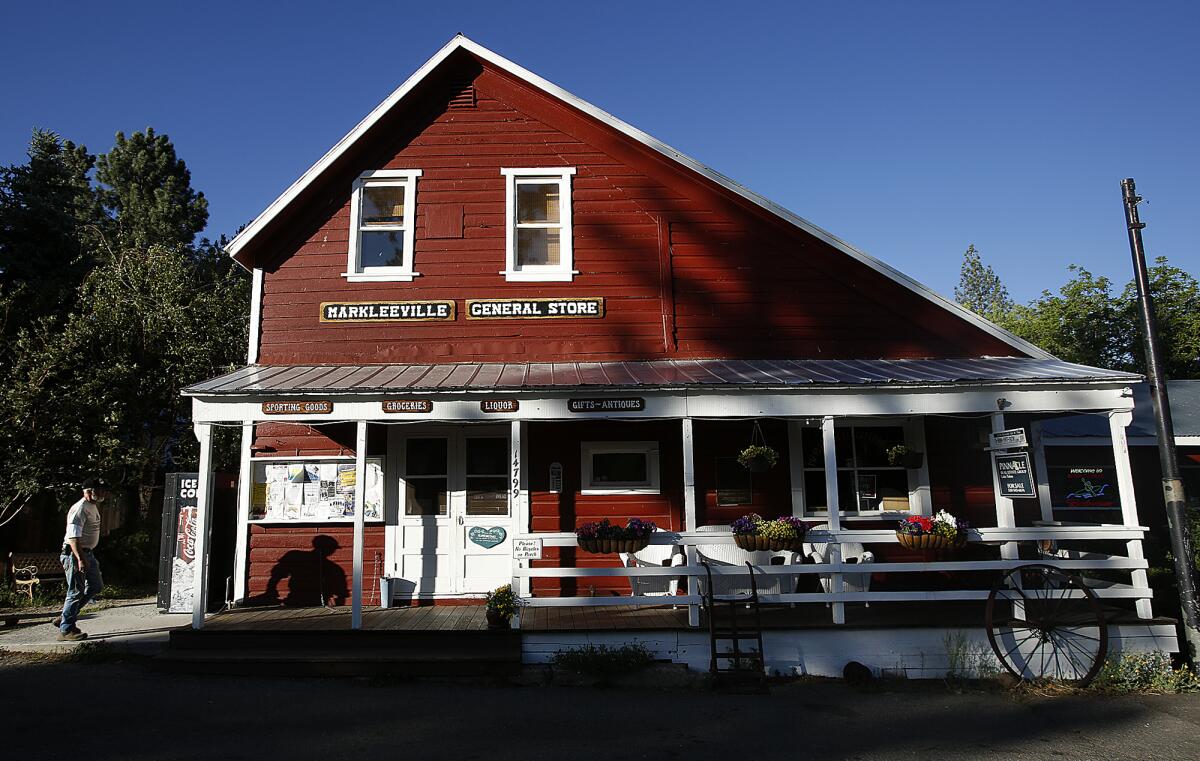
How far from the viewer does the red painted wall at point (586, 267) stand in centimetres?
1086

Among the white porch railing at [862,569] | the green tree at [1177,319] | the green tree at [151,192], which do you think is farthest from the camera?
the green tree at [151,192]

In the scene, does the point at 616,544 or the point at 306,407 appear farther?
the point at 306,407

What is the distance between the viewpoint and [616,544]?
27.6 ft

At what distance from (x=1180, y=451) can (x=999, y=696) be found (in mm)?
10919

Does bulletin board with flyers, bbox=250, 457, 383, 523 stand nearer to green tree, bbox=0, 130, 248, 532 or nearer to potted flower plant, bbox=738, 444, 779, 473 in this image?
potted flower plant, bbox=738, 444, 779, 473

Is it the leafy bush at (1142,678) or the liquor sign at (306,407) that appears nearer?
the leafy bush at (1142,678)

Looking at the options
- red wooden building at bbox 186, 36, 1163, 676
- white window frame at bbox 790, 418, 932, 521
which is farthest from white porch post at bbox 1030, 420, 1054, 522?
white window frame at bbox 790, 418, 932, 521

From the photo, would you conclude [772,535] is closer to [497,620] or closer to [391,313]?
[497,620]

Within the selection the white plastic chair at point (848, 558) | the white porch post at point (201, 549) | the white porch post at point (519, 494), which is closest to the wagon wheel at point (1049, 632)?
the white plastic chair at point (848, 558)

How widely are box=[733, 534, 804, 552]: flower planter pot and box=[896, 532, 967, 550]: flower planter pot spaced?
1157 mm

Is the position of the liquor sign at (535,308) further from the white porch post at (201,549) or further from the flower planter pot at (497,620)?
the flower planter pot at (497,620)

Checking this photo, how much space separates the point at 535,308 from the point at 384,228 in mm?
2493

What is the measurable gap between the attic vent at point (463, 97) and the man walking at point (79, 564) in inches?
282

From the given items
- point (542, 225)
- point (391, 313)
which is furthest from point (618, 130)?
point (391, 313)
